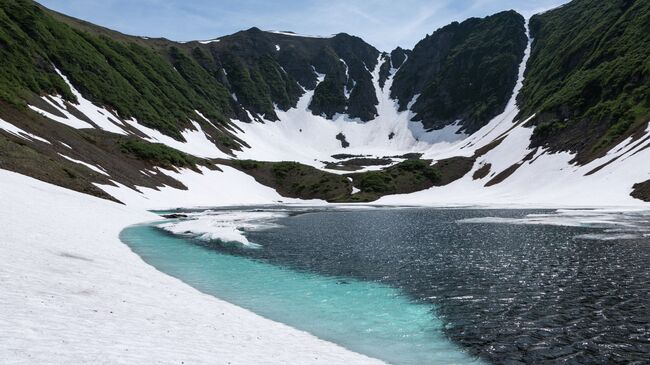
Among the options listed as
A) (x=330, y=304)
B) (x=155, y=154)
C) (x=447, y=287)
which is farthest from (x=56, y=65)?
(x=447, y=287)

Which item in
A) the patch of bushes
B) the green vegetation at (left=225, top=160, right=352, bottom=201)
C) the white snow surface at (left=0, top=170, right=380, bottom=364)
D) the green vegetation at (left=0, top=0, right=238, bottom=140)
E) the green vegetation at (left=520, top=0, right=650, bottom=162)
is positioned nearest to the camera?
the white snow surface at (left=0, top=170, right=380, bottom=364)

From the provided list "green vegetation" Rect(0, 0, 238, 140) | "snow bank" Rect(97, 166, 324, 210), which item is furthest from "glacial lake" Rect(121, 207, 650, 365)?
"green vegetation" Rect(0, 0, 238, 140)

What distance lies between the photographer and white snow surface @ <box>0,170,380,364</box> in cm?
1202

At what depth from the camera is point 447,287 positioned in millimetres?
26531

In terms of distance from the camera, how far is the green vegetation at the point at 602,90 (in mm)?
120812

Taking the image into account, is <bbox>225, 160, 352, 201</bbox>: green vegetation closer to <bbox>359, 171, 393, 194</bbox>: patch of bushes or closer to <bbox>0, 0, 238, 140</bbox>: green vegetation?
<bbox>359, 171, 393, 194</bbox>: patch of bushes

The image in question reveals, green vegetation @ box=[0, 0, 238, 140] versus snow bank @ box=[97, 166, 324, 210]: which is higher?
green vegetation @ box=[0, 0, 238, 140]

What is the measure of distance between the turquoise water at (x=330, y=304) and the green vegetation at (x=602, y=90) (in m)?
110

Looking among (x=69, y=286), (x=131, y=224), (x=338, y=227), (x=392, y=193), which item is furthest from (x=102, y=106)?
(x=69, y=286)

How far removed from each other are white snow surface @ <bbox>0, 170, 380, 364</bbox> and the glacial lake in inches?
92.5

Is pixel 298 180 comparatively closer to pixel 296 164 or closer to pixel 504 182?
pixel 296 164

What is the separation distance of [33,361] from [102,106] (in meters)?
174

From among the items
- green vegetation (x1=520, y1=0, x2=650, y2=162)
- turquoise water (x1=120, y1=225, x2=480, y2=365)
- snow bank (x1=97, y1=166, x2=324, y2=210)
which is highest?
green vegetation (x1=520, y1=0, x2=650, y2=162)

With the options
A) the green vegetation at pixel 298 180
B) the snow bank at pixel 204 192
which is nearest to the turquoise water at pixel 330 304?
the snow bank at pixel 204 192
